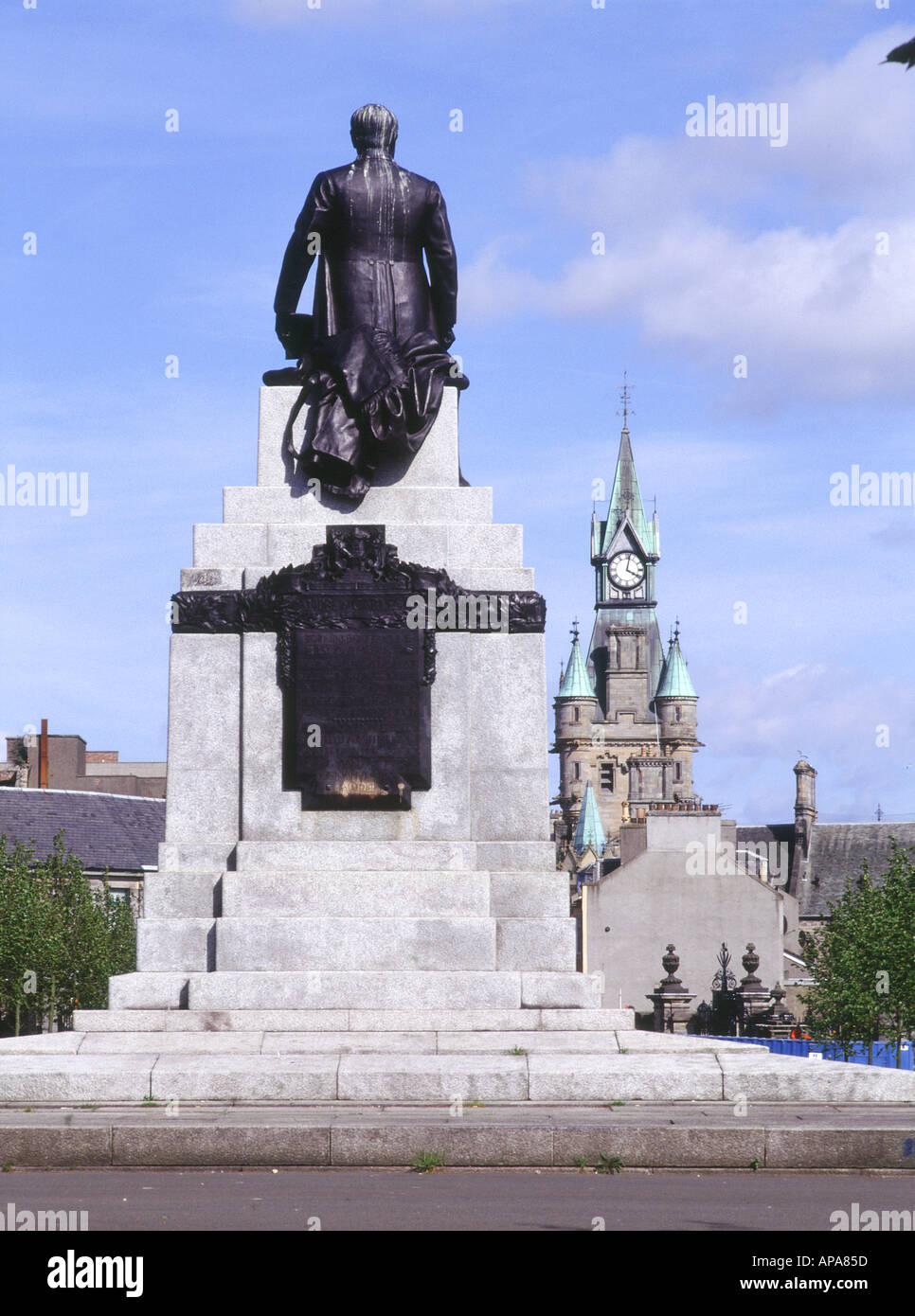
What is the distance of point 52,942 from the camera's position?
60500 millimetres

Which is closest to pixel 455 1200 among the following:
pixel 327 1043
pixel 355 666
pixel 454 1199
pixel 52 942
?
pixel 454 1199

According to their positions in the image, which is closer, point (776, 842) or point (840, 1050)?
point (840, 1050)

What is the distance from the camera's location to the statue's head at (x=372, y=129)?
21.9m

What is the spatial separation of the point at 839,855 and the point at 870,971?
75.9 metres

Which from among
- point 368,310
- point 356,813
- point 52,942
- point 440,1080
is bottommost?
point 52,942

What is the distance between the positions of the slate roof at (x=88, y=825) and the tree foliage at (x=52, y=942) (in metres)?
10.7

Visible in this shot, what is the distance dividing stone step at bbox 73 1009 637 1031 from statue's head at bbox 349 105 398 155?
1013cm

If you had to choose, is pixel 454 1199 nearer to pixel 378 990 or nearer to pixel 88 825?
pixel 378 990

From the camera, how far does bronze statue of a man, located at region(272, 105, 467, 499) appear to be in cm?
2066

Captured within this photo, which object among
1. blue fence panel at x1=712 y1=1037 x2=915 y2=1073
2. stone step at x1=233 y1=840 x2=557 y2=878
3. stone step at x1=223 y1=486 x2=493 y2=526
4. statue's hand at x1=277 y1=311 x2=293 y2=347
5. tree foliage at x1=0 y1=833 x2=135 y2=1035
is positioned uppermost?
statue's hand at x1=277 y1=311 x2=293 y2=347

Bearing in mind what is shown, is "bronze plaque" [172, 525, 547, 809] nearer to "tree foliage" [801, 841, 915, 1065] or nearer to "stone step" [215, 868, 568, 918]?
"stone step" [215, 868, 568, 918]

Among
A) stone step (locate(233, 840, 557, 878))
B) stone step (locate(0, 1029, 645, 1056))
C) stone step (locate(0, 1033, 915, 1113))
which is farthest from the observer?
stone step (locate(233, 840, 557, 878))

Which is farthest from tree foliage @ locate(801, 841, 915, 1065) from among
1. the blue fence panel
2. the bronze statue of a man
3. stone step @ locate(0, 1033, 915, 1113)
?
stone step @ locate(0, 1033, 915, 1113)

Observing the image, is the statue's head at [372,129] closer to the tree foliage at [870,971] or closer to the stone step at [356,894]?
the stone step at [356,894]
